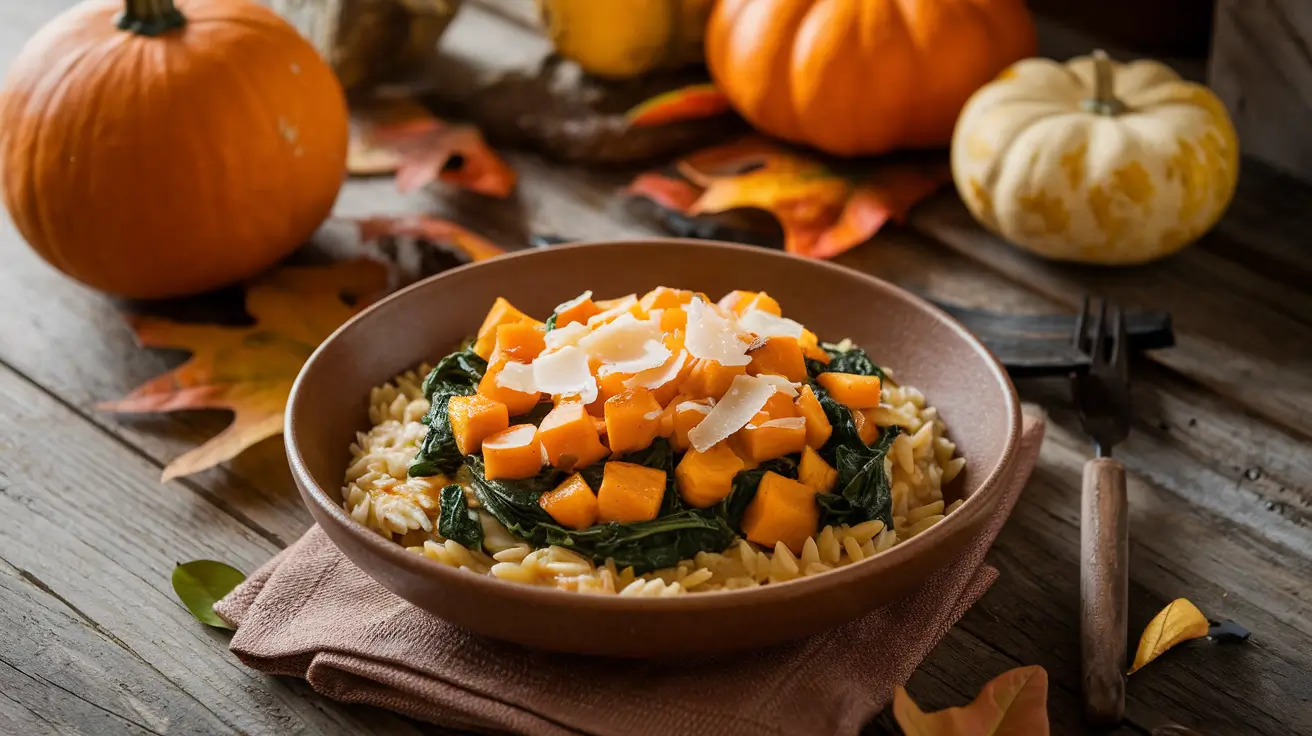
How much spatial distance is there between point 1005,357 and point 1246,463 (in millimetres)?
517

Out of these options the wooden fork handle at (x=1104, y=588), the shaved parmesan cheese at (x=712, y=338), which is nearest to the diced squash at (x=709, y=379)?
the shaved parmesan cheese at (x=712, y=338)

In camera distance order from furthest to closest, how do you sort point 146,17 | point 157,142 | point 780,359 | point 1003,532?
point 146,17 → point 157,142 → point 1003,532 → point 780,359

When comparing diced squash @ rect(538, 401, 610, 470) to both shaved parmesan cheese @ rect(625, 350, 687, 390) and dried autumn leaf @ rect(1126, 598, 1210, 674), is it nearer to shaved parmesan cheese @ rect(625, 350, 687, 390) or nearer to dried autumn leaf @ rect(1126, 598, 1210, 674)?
shaved parmesan cheese @ rect(625, 350, 687, 390)

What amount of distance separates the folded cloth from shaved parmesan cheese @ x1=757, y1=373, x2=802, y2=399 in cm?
38

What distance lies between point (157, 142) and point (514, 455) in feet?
4.70

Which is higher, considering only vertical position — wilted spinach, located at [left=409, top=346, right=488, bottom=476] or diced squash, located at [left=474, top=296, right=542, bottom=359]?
diced squash, located at [left=474, top=296, right=542, bottom=359]

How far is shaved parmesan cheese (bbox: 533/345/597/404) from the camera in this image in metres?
1.89

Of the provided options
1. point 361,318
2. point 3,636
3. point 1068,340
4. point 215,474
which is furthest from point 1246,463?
point 3,636

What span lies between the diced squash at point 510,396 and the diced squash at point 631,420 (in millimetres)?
150

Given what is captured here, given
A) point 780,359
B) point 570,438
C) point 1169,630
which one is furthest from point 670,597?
A: point 1169,630

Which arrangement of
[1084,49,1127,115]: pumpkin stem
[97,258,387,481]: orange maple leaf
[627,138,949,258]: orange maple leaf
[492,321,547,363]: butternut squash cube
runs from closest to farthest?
[492,321,547,363]: butternut squash cube → [97,258,387,481]: orange maple leaf → [1084,49,1127,115]: pumpkin stem → [627,138,949,258]: orange maple leaf

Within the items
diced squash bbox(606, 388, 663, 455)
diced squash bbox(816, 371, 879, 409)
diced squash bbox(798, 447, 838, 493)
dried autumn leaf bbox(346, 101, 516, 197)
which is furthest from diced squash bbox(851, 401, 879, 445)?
dried autumn leaf bbox(346, 101, 516, 197)

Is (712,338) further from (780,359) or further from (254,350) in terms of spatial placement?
(254,350)

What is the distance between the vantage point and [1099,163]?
2846mm
